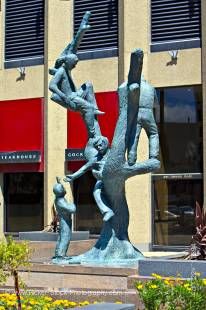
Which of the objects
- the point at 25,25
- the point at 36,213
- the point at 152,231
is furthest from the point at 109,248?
the point at 25,25

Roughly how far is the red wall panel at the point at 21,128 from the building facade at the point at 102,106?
0.14 feet

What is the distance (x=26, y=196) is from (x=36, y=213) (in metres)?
1.02

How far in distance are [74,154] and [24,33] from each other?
6234 millimetres

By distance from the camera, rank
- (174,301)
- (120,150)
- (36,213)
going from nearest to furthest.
Result: (174,301) < (120,150) < (36,213)

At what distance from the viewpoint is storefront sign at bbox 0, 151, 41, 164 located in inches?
1164

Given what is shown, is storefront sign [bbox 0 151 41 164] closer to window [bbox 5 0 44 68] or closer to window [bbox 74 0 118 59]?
window [bbox 5 0 44 68]

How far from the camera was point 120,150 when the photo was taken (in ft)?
46.4

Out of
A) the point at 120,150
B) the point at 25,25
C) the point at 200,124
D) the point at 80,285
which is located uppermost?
the point at 25,25

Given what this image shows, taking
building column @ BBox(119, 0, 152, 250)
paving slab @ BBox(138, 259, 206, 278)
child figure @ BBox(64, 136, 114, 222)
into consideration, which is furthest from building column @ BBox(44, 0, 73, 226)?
paving slab @ BBox(138, 259, 206, 278)

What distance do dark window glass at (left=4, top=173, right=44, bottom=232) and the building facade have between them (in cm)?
4

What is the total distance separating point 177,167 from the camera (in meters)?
27.1

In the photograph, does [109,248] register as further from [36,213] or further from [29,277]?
[36,213]

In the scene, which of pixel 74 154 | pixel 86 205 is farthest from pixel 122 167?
Answer: pixel 86 205

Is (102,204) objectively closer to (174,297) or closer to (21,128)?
(174,297)
